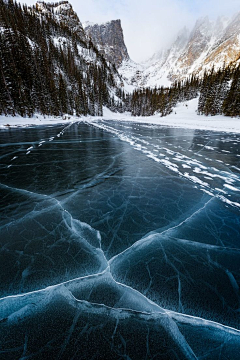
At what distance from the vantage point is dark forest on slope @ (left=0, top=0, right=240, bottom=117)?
3209 cm

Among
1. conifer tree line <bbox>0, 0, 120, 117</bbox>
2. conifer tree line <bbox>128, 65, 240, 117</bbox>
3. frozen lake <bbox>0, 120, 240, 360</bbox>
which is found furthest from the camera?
conifer tree line <bbox>128, 65, 240, 117</bbox>

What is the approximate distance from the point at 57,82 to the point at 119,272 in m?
68.3

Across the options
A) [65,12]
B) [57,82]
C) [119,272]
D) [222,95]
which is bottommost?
[119,272]

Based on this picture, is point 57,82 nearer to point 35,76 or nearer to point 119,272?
point 35,76

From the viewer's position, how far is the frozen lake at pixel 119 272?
4.64 feet

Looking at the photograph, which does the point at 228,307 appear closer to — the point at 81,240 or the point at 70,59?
the point at 81,240

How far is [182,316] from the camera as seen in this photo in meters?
1.62

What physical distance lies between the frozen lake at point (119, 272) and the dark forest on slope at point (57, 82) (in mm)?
34413

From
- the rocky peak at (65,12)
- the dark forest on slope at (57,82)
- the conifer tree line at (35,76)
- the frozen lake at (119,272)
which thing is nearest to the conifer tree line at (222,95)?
the dark forest on slope at (57,82)

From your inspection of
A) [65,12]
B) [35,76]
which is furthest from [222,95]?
[65,12]

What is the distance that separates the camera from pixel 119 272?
2064 millimetres

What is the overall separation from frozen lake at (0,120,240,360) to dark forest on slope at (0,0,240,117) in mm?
34413

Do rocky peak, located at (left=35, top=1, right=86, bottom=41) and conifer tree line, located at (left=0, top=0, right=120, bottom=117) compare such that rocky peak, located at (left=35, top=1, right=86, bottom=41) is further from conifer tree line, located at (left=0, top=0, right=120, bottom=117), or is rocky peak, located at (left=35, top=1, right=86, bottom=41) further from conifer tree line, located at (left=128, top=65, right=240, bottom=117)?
conifer tree line, located at (left=128, top=65, right=240, bottom=117)

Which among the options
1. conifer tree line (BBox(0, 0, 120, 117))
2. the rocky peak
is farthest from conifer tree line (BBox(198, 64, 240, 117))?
the rocky peak
